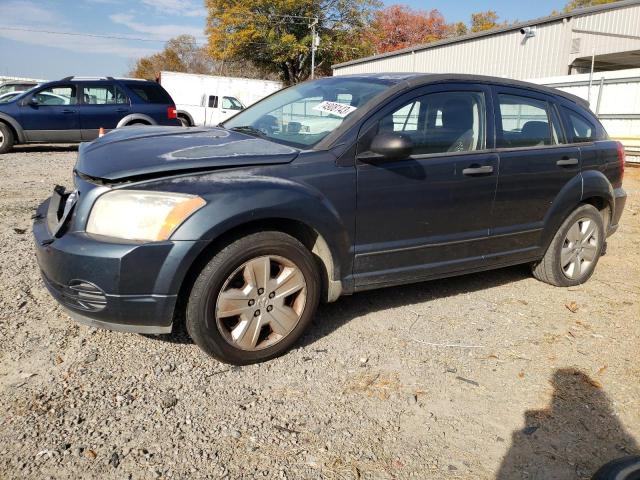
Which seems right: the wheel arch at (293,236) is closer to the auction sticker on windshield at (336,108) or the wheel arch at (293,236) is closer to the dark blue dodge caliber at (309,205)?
the dark blue dodge caliber at (309,205)

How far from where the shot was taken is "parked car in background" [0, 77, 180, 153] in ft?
39.6

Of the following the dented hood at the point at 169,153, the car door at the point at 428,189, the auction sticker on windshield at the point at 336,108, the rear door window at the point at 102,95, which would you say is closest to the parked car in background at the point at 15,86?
the rear door window at the point at 102,95

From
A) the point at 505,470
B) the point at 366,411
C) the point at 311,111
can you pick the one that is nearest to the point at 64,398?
the point at 366,411

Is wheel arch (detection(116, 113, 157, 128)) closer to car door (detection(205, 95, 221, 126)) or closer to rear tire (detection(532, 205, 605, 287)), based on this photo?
rear tire (detection(532, 205, 605, 287))

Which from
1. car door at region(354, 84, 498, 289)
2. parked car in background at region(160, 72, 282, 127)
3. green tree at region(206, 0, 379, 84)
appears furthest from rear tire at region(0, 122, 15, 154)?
green tree at region(206, 0, 379, 84)

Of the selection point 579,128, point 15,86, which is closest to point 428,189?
point 579,128

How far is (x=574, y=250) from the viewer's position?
4.63 m

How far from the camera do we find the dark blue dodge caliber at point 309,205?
9.00 feet

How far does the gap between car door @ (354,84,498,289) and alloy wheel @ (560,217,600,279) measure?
3.63 feet

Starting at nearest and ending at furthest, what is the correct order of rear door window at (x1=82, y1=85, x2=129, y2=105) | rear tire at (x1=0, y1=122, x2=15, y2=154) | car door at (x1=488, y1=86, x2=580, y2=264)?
1. car door at (x1=488, y1=86, x2=580, y2=264)
2. rear tire at (x1=0, y1=122, x2=15, y2=154)
3. rear door window at (x1=82, y1=85, x2=129, y2=105)

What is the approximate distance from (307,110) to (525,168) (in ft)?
5.60

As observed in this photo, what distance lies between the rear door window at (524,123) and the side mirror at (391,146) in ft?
3.50

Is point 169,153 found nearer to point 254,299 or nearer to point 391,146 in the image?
point 254,299

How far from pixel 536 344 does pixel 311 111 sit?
87.7 inches
